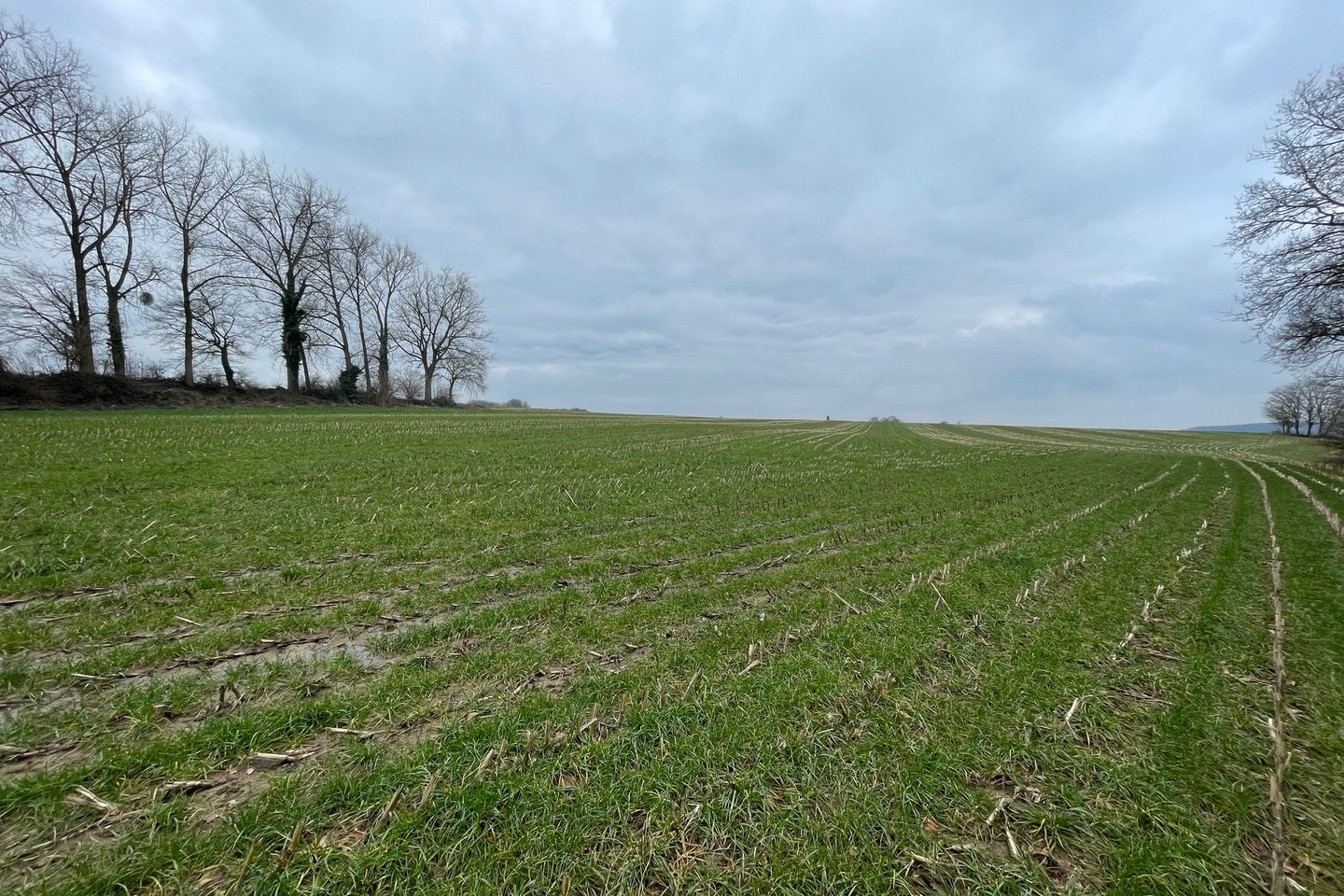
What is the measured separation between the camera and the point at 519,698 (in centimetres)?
391

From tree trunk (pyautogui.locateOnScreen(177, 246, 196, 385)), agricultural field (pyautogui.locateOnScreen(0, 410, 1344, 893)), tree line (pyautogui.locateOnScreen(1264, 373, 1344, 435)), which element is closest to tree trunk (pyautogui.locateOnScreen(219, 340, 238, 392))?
tree trunk (pyautogui.locateOnScreen(177, 246, 196, 385))

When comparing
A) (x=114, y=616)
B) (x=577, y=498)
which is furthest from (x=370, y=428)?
(x=114, y=616)

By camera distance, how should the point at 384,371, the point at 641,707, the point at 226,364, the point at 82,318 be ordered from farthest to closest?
the point at 384,371 < the point at 226,364 < the point at 82,318 < the point at 641,707

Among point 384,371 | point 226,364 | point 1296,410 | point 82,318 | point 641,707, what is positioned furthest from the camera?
point 1296,410

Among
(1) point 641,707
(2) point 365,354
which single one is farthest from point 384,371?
(1) point 641,707

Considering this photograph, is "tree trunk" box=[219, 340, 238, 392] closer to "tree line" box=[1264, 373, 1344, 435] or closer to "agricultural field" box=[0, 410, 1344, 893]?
"agricultural field" box=[0, 410, 1344, 893]

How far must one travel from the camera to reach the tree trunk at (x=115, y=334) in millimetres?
31203

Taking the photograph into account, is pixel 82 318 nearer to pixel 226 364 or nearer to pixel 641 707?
pixel 226 364

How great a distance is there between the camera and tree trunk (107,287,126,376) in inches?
1228

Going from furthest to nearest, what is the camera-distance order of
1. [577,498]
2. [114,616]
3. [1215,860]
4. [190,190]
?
1. [190,190]
2. [577,498]
3. [114,616]
4. [1215,860]

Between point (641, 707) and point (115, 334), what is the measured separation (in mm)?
48465

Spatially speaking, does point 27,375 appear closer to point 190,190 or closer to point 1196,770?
point 190,190

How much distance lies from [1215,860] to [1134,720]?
1.52 meters

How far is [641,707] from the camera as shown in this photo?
3.79 m
